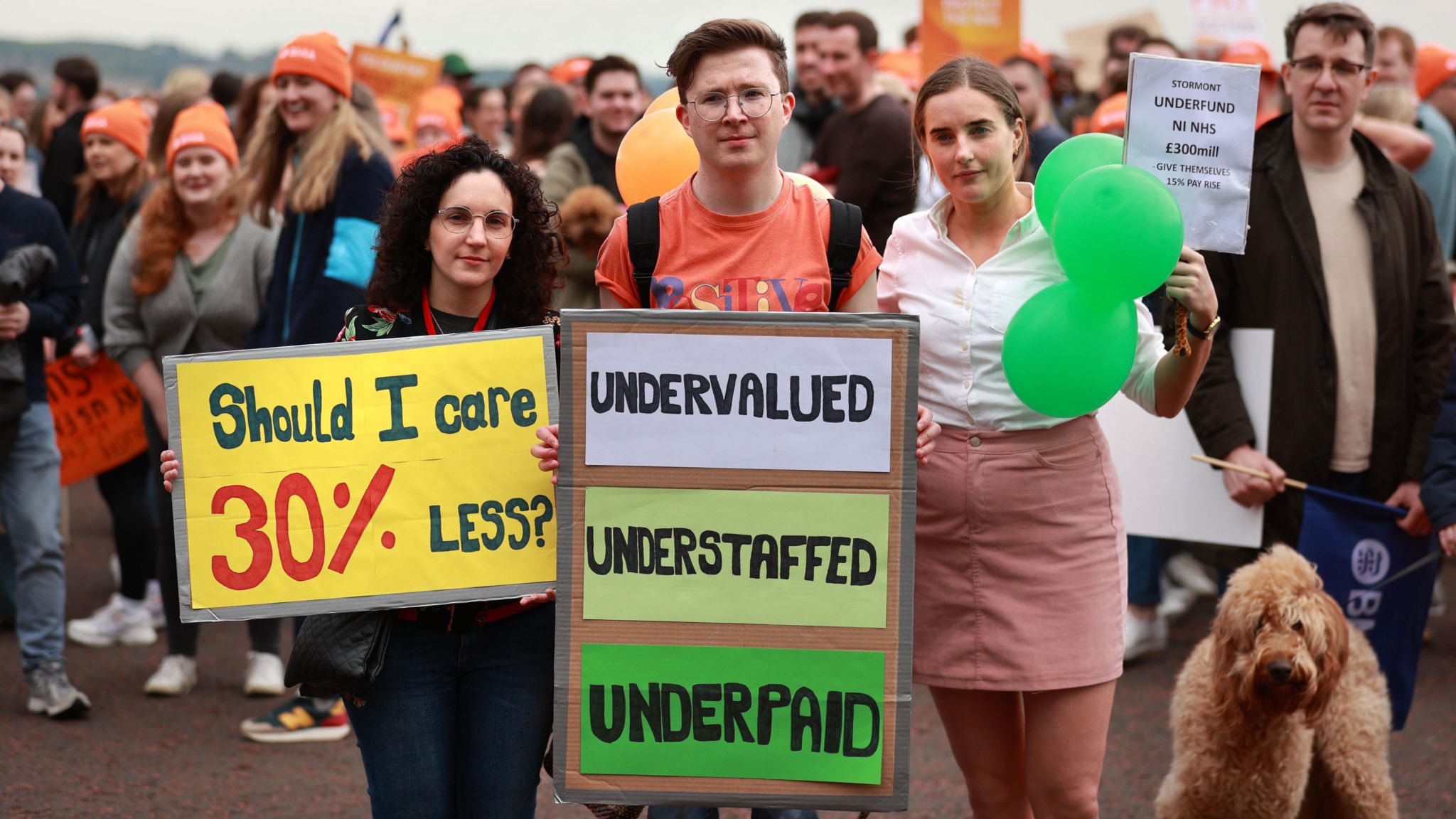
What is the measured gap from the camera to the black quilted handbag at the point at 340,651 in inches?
115

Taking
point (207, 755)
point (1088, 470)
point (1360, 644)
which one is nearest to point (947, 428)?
point (1088, 470)

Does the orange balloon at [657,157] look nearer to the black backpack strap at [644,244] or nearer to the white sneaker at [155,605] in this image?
the black backpack strap at [644,244]

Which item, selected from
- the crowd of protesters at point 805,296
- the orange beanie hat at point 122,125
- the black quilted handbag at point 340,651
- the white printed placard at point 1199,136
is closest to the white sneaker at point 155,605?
the crowd of protesters at point 805,296

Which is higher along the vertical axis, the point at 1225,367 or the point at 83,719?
the point at 1225,367

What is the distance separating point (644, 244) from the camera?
10.0 feet

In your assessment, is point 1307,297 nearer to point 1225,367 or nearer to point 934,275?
point 1225,367

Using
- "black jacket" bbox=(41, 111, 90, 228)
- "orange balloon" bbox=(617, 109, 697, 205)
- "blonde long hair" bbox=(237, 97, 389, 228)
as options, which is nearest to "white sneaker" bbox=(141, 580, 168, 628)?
"blonde long hair" bbox=(237, 97, 389, 228)

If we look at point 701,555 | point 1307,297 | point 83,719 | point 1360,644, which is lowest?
point 83,719

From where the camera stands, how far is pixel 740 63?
9.70ft

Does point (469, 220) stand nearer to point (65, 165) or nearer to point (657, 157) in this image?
point (657, 157)

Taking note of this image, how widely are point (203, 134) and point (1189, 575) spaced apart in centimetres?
568

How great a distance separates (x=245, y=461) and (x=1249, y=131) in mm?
2262

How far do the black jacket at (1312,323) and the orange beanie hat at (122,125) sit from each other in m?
5.27

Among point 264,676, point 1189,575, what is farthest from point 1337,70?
point 264,676
